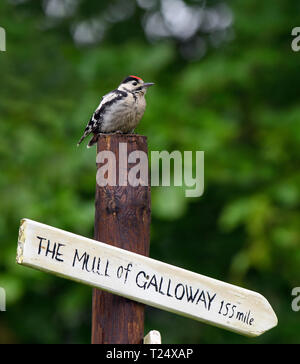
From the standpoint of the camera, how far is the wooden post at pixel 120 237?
223cm

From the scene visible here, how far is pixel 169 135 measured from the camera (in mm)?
5684

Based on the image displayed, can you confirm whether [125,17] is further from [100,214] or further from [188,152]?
[100,214]

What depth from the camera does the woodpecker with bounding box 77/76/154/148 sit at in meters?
3.72

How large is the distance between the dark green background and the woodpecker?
60.6 inches

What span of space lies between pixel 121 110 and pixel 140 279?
1717 millimetres

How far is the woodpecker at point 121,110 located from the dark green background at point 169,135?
1539 mm

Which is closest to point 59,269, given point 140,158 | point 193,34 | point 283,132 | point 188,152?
point 140,158
